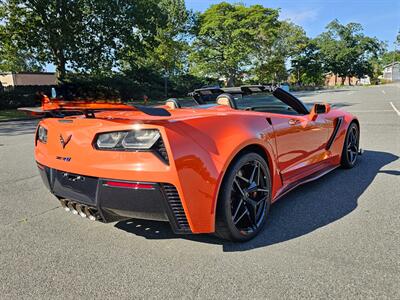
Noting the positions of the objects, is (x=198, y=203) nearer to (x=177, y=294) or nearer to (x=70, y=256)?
(x=177, y=294)

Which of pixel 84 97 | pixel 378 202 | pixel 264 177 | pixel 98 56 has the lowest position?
pixel 378 202

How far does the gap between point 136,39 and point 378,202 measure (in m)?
22.9

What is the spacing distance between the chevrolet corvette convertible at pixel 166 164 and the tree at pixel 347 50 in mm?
84369

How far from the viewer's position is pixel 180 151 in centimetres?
216

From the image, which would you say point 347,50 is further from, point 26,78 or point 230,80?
point 26,78

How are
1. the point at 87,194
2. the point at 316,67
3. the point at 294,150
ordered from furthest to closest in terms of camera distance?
the point at 316,67 → the point at 294,150 → the point at 87,194

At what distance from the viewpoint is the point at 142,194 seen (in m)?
2.18

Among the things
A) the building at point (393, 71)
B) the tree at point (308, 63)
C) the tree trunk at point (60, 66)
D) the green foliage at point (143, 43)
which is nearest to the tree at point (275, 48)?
the green foliage at point (143, 43)

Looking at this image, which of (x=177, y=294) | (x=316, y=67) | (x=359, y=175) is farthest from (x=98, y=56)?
(x=316, y=67)

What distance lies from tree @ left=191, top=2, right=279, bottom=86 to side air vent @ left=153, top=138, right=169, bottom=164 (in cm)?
3476

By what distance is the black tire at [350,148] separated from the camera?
4.62 m

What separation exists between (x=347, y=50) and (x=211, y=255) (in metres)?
90.0

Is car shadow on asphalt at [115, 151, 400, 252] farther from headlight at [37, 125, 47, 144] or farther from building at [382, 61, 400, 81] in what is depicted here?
building at [382, 61, 400, 81]

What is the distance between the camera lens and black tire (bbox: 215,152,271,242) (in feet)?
8.04
